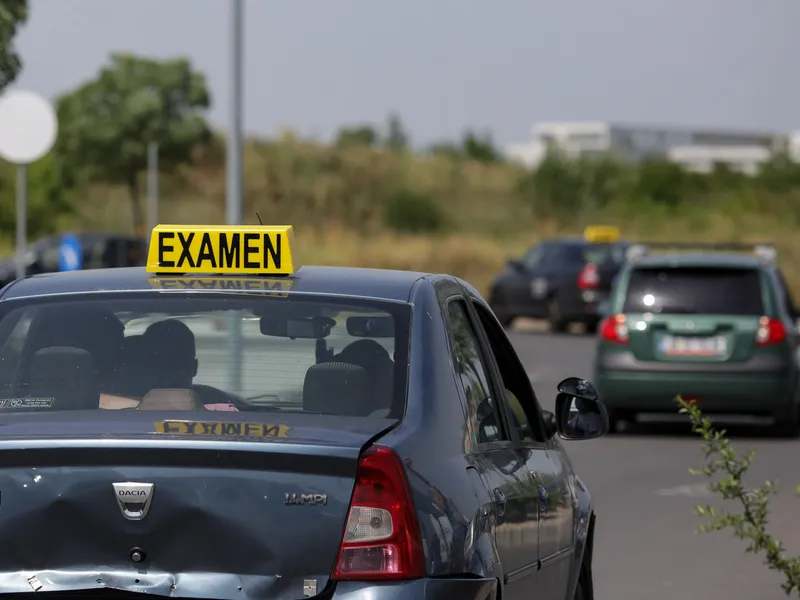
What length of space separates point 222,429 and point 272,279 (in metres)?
1.01

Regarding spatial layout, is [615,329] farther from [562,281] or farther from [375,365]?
[562,281]

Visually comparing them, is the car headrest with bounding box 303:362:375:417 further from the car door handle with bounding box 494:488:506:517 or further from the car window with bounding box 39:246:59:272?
the car window with bounding box 39:246:59:272

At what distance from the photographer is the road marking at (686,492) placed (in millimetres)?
12664

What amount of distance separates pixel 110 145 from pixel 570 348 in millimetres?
27270

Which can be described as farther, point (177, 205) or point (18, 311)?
point (177, 205)

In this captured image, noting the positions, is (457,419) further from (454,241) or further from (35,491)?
(454,241)

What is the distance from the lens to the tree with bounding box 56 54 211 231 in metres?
53.1

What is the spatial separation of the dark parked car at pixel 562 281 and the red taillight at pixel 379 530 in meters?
27.7

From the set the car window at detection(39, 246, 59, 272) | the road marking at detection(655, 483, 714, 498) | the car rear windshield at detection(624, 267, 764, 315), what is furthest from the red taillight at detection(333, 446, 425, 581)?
the car window at detection(39, 246, 59, 272)

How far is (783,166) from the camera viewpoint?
86.9 m

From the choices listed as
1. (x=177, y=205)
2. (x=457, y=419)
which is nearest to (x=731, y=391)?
(x=457, y=419)

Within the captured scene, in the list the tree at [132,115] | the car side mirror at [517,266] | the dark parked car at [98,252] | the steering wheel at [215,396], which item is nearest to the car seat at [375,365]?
the steering wheel at [215,396]

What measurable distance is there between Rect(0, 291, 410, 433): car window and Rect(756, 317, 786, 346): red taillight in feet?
36.4

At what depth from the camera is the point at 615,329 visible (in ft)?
Answer: 53.6
